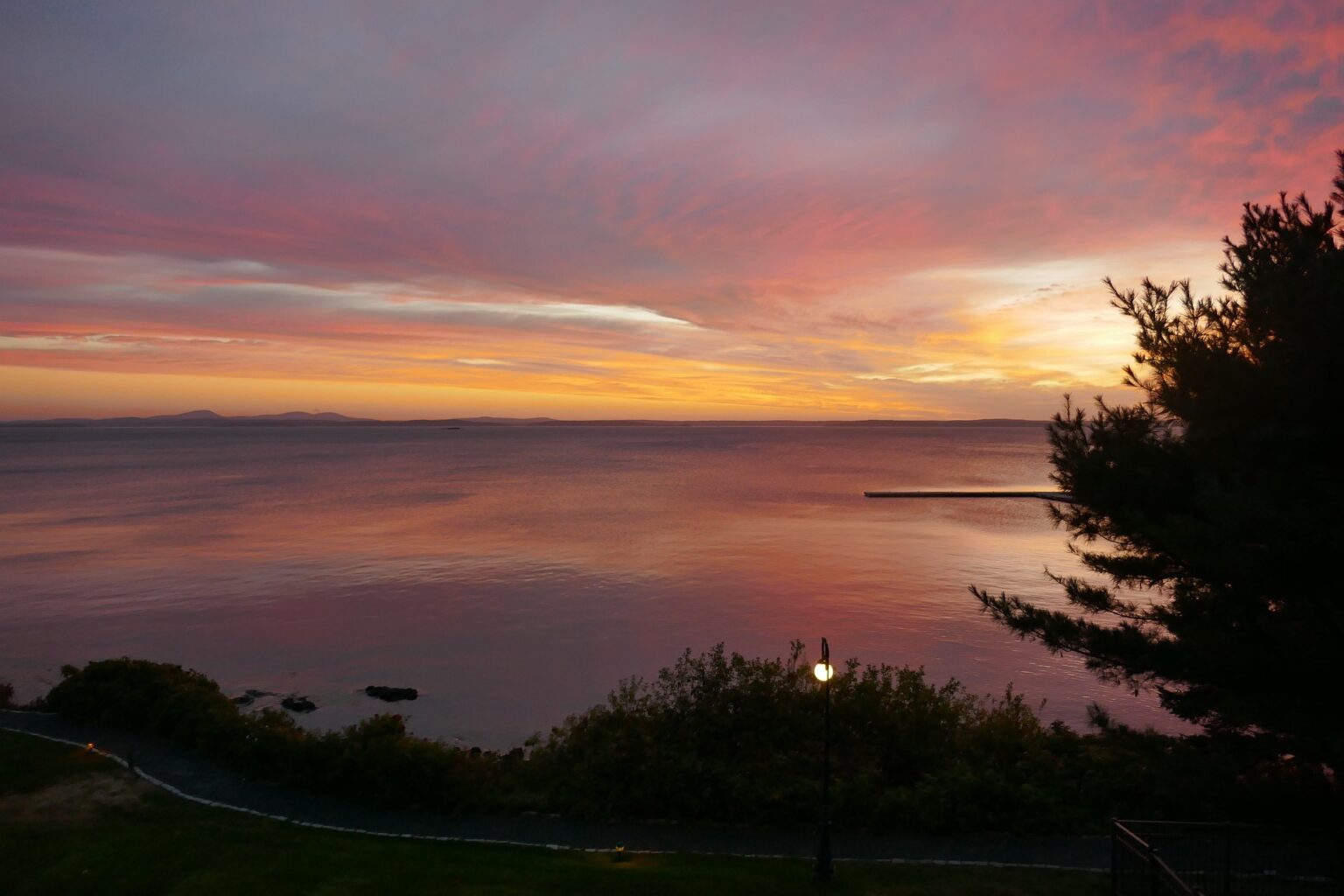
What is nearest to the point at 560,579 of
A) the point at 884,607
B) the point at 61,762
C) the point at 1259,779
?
the point at 884,607

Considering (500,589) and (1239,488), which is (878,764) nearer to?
(1239,488)

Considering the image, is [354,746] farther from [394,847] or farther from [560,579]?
[560,579]

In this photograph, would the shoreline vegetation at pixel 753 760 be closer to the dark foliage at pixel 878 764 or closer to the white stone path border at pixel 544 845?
the dark foliage at pixel 878 764

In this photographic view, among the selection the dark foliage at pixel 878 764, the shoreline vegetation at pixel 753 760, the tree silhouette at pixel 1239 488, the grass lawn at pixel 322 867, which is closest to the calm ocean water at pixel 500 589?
the shoreline vegetation at pixel 753 760

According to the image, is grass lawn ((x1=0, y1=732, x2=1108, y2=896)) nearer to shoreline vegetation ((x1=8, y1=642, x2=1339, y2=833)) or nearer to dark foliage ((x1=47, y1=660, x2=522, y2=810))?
dark foliage ((x1=47, y1=660, x2=522, y2=810))

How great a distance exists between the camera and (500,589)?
1684 inches

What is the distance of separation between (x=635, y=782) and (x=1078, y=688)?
1853 cm

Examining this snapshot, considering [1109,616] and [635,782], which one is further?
[1109,616]

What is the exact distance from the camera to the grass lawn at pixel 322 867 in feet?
40.7

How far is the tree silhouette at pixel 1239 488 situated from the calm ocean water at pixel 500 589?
1458cm

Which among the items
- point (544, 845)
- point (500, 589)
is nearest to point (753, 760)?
point (544, 845)

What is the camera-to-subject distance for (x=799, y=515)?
73688mm

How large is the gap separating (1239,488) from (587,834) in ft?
40.2

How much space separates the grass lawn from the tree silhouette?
396 cm
